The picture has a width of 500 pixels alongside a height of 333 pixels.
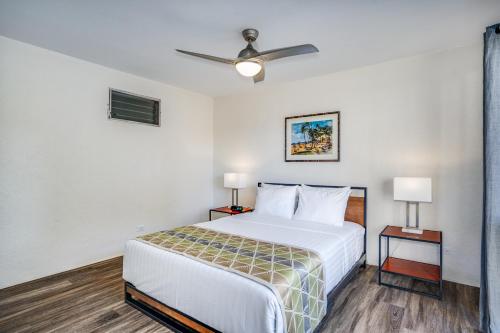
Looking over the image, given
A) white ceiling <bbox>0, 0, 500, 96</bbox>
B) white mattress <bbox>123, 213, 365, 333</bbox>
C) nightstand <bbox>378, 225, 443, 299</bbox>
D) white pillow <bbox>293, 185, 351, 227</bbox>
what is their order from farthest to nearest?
white pillow <bbox>293, 185, 351, 227</bbox> → nightstand <bbox>378, 225, 443, 299</bbox> → white ceiling <bbox>0, 0, 500, 96</bbox> → white mattress <bbox>123, 213, 365, 333</bbox>

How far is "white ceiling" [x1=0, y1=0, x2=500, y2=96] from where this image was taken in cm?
227

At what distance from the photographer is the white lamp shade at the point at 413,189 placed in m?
2.87

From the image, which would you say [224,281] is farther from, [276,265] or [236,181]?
[236,181]

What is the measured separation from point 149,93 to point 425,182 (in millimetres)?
3922

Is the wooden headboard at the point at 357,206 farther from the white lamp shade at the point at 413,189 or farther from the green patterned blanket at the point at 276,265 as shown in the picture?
the green patterned blanket at the point at 276,265

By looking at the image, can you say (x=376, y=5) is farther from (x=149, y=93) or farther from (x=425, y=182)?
(x=149, y=93)

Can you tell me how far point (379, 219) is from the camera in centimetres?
349

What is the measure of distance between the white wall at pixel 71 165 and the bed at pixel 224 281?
1327 mm

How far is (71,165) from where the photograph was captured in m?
3.36

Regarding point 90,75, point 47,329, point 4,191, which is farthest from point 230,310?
point 90,75

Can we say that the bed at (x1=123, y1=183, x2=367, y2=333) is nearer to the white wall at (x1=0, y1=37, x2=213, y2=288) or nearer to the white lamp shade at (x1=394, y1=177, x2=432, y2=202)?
the white lamp shade at (x1=394, y1=177, x2=432, y2=202)

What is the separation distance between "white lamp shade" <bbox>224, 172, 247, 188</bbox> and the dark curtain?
310 cm

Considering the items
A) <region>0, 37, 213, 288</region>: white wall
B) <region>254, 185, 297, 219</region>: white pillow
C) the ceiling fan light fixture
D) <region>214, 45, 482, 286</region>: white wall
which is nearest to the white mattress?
<region>254, 185, 297, 219</region>: white pillow

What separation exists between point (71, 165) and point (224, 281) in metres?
2.67
